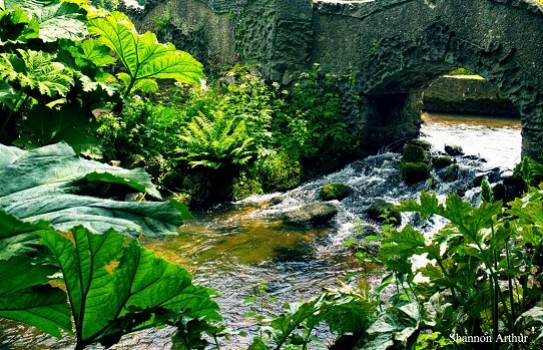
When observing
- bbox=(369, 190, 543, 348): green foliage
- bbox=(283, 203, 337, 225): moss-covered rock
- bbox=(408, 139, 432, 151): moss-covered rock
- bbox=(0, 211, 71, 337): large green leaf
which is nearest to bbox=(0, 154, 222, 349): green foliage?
bbox=(0, 211, 71, 337): large green leaf

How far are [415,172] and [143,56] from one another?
655 cm

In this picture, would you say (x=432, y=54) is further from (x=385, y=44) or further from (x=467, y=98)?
(x=467, y=98)

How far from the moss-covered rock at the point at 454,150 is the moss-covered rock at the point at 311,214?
2.90 meters

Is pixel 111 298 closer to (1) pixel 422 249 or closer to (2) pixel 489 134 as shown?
(1) pixel 422 249

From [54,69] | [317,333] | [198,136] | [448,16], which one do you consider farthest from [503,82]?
[54,69]

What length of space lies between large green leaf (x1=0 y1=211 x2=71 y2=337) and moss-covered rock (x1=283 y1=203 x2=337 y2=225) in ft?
19.9

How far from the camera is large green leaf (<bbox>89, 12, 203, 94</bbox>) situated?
2.68 m

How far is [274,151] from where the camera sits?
912 centimetres

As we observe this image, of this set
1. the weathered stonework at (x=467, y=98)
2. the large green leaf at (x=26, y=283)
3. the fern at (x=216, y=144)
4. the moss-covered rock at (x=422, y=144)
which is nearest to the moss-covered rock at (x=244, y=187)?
the fern at (x=216, y=144)

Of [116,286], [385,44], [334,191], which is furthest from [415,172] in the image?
[116,286]

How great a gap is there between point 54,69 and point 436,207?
162cm

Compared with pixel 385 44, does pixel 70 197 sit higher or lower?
lower

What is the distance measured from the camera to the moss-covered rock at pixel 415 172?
27.9 feet

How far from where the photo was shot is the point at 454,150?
9211mm
